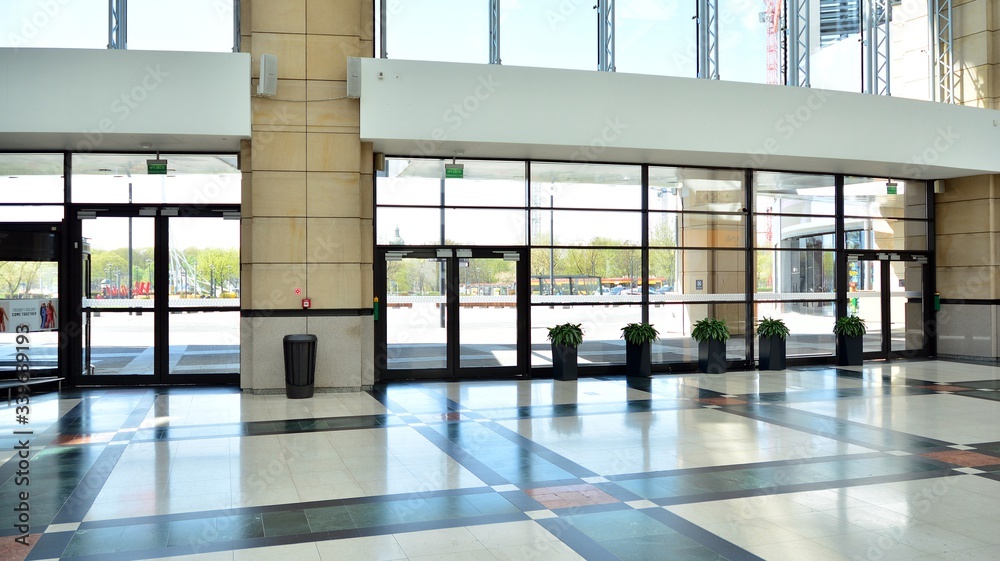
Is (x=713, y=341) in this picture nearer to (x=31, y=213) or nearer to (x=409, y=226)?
(x=409, y=226)

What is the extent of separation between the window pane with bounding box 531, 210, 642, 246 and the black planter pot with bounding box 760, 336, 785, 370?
3102mm

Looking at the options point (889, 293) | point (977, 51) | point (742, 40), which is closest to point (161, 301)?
point (742, 40)

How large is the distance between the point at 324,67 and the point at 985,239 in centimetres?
1308

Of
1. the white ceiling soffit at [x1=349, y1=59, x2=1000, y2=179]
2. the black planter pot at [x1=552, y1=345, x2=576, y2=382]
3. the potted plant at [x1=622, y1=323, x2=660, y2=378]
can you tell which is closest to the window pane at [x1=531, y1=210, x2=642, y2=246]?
the white ceiling soffit at [x1=349, y1=59, x2=1000, y2=179]

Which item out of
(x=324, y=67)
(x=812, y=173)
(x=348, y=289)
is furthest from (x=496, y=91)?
(x=812, y=173)

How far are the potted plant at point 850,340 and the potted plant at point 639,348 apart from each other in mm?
4118

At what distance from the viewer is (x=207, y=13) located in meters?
12.2

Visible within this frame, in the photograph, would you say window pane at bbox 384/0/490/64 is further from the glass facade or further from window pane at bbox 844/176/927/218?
window pane at bbox 844/176/927/218

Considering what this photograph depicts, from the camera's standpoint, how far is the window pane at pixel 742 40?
1455cm

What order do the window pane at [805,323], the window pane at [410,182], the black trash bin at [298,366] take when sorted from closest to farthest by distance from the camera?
the black trash bin at [298,366]
the window pane at [410,182]
the window pane at [805,323]

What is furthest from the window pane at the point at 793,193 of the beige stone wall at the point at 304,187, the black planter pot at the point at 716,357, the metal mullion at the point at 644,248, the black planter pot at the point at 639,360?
the beige stone wall at the point at 304,187

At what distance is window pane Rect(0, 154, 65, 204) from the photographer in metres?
12.0

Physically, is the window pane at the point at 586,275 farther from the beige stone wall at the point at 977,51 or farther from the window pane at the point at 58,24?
the beige stone wall at the point at 977,51

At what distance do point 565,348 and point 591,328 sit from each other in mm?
937
